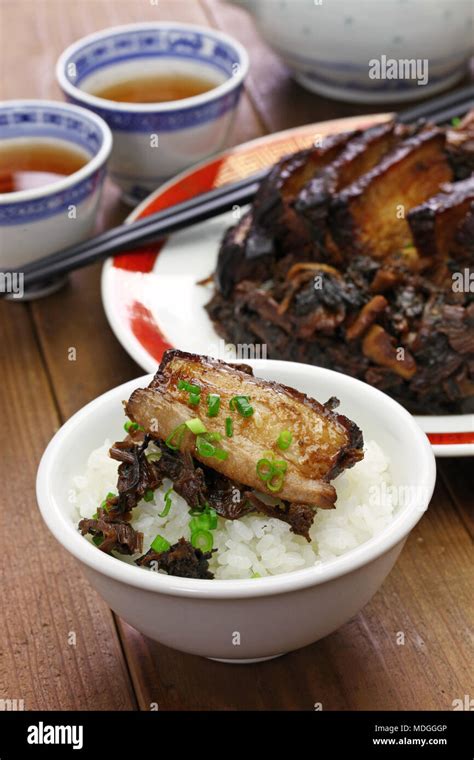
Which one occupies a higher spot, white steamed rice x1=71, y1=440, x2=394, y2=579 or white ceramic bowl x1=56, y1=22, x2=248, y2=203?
white steamed rice x1=71, y1=440, x2=394, y2=579

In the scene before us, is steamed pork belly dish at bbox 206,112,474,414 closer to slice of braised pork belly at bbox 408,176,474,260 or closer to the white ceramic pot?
slice of braised pork belly at bbox 408,176,474,260

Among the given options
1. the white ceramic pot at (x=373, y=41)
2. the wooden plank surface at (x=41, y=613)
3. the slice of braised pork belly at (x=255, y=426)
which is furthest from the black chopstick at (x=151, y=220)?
the slice of braised pork belly at (x=255, y=426)

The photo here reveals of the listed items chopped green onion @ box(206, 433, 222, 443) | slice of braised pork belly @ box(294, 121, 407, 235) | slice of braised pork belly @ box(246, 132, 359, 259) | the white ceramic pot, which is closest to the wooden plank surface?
chopped green onion @ box(206, 433, 222, 443)

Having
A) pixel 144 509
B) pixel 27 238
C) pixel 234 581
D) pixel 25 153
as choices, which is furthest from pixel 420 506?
pixel 25 153

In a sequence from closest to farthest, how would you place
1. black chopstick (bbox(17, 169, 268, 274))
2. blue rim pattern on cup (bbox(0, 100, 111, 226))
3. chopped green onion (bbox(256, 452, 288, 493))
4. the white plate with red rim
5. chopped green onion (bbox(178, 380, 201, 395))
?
chopped green onion (bbox(256, 452, 288, 493))
chopped green onion (bbox(178, 380, 201, 395))
the white plate with red rim
blue rim pattern on cup (bbox(0, 100, 111, 226))
black chopstick (bbox(17, 169, 268, 274))

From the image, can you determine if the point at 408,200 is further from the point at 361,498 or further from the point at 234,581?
the point at 234,581
